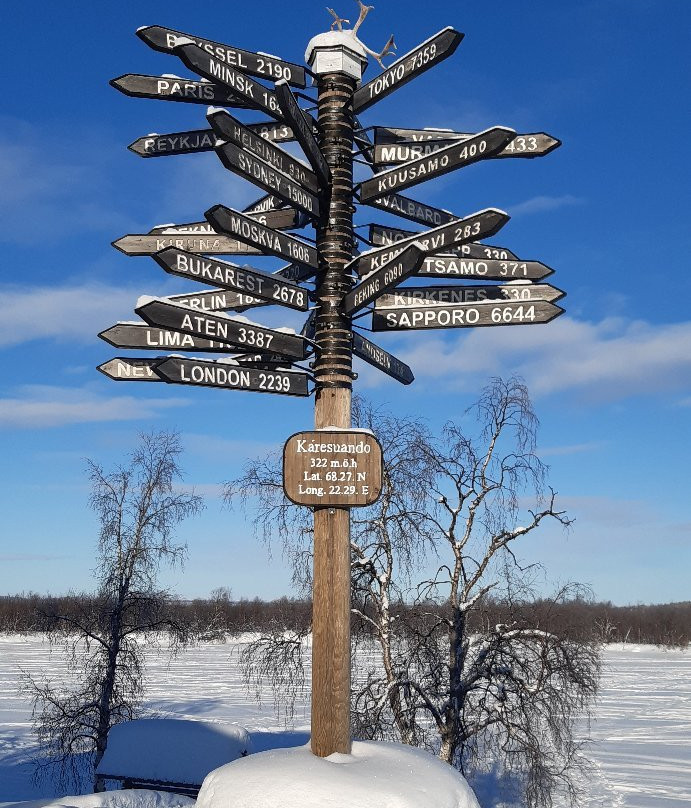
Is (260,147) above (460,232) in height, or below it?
above

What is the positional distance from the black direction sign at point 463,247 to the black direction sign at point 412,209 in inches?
5.1

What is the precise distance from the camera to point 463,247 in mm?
5359

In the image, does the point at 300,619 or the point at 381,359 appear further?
the point at 300,619

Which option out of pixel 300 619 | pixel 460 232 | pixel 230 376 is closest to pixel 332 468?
pixel 230 376

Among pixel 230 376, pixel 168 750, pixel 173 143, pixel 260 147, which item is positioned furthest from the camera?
pixel 168 750

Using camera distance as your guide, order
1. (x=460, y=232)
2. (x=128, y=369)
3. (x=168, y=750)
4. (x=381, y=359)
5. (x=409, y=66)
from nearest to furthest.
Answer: (x=460, y=232) → (x=128, y=369) → (x=409, y=66) → (x=381, y=359) → (x=168, y=750)

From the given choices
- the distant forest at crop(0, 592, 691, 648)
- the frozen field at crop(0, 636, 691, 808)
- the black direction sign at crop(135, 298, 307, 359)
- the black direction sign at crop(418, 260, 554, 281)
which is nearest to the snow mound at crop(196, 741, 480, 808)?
the black direction sign at crop(135, 298, 307, 359)

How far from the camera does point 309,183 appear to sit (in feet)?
16.1

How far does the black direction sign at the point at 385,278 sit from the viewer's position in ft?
13.5

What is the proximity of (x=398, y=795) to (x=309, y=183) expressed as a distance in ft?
10.8

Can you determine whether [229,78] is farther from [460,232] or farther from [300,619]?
[300,619]

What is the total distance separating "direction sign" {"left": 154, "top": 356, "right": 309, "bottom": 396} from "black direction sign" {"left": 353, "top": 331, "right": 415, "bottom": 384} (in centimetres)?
44

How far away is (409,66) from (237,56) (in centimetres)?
103

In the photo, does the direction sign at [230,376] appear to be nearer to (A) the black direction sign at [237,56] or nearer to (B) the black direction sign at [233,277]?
(B) the black direction sign at [233,277]
